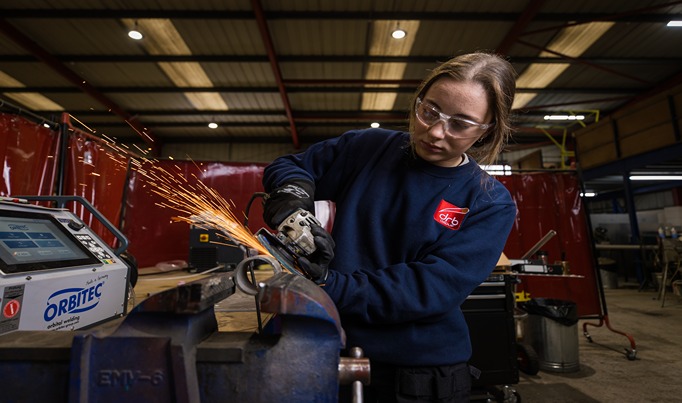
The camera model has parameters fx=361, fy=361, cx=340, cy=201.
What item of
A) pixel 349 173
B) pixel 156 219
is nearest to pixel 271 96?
pixel 156 219

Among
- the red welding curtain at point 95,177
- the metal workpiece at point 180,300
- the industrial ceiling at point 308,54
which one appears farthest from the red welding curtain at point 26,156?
the industrial ceiling at point 308,54

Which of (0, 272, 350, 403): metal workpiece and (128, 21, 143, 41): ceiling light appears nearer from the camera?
(0, 272, 350, 403): metal workpiece

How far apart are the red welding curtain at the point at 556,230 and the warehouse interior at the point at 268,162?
26mm

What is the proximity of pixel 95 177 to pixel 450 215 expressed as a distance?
3.28 m

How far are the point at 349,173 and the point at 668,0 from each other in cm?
822

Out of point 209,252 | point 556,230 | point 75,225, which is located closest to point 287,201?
point 75,225

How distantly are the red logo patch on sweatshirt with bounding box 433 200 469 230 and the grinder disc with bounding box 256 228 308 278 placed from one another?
48 cm

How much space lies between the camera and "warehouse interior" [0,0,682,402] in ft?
1.94

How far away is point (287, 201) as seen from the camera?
3.67 ft

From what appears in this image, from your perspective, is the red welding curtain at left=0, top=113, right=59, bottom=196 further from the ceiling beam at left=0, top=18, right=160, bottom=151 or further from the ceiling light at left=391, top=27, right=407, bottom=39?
the ceiling light at left=391, top=27, right=407, bottom=39

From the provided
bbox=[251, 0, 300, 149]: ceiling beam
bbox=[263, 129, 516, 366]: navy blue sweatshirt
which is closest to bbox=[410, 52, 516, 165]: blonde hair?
bbox=[263, 129, 516, 366]: navy blue sweatshirt

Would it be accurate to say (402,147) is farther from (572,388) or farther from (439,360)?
(572,388)

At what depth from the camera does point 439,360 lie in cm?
115

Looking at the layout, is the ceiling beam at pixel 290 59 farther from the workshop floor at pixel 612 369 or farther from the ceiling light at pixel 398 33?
the workshop floor at pixel 612 369
